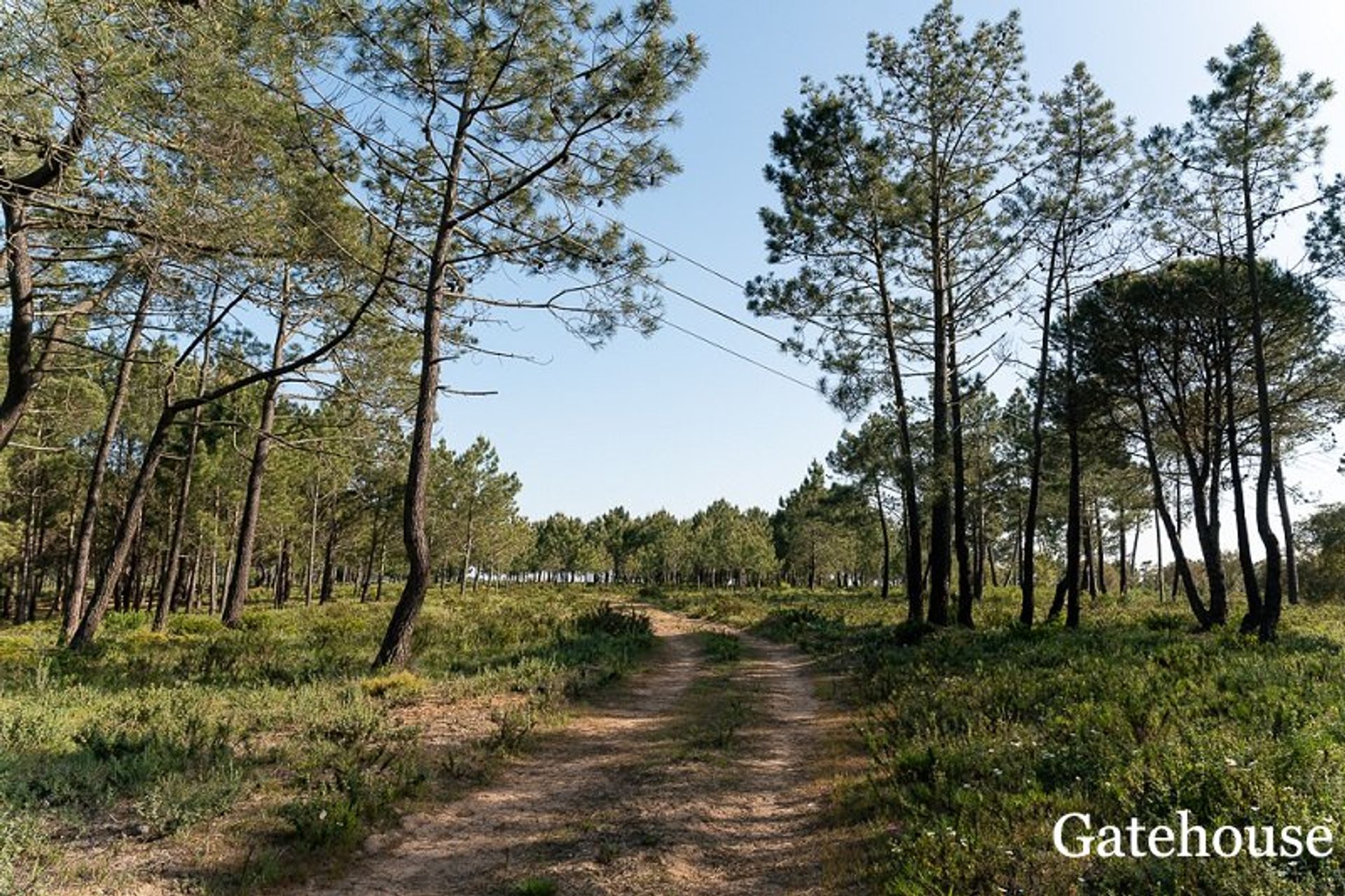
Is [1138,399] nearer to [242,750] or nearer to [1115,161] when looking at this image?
[1115,161]

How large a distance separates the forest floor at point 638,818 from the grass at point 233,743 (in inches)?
17.8

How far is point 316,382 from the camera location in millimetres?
16141

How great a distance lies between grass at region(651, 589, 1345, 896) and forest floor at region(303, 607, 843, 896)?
25.0 inches

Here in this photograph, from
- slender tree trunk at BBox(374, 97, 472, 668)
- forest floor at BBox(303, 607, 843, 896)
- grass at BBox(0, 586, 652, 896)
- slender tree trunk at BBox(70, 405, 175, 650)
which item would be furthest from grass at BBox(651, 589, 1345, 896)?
slender tree trunk at BBox(70, 405, 175, 650)

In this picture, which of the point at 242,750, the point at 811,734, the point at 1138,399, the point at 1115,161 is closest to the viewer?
the point at 242,750

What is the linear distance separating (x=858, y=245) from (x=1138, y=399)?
30.2 feet

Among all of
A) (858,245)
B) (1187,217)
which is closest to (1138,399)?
(1187,217)

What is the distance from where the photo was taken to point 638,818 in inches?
245

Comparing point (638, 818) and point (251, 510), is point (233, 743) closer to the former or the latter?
point (638, 818)

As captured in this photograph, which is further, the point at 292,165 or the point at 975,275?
the point at 975,275

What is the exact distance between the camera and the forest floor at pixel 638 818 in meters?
5.16

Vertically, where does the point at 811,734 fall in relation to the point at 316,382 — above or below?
below

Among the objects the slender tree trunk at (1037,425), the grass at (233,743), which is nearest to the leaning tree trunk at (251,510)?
the grass at (233,743)

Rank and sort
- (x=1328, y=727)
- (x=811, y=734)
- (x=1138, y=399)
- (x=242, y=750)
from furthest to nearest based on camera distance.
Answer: (x=1138, y=399) < (x=811, y=734) < (x=242, y=750) < (x=1328, y=727)
